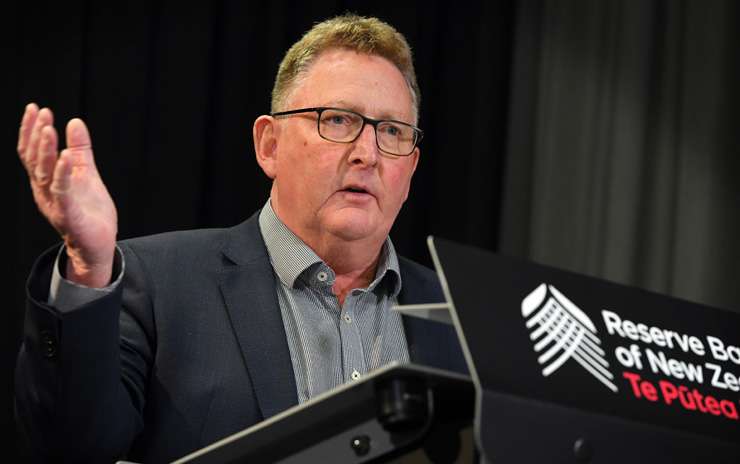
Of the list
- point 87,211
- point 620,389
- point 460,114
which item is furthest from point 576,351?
point 460,114

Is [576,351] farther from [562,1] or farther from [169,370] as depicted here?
[562,1]

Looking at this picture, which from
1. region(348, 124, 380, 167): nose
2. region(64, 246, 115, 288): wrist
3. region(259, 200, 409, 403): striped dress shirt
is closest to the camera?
region(64, 246, 115, 288): wrist

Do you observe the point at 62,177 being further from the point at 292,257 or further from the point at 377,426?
the point at 292,257

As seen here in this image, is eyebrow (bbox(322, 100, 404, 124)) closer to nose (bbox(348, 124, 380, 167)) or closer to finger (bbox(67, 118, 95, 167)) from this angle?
nose (bbox(348, 124, 380, 167))

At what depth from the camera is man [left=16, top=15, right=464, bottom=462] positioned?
134 centimetres

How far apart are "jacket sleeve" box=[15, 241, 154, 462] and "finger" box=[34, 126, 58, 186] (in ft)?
0.49

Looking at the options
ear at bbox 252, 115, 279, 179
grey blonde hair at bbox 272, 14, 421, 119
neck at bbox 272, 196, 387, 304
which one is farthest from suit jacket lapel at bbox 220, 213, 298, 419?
grey blonde hair at bbox 272, 14, 421, 119

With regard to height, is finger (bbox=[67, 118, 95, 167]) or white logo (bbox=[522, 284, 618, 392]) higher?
finger (bbox=[67, 118, 95, 167])

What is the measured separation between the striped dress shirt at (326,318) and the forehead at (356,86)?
26 cm

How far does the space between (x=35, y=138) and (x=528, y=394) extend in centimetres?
61

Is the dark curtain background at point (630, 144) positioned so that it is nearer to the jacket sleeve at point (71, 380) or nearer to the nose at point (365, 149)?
the nose at point (365, 149)

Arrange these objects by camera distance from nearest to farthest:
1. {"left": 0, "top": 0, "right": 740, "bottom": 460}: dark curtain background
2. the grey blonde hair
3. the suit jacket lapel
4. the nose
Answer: the suit jacket lapel
the nose
the grey blonde hair
{"left": 0, "top": 0, "right": 740, "bottom": 460}: dark curtain background

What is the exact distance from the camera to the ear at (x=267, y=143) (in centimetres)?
226

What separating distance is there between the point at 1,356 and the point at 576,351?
7.72 ft
